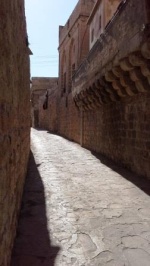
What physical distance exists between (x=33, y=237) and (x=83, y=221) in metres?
0.70

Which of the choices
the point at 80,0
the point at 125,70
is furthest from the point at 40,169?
the point at 80,0

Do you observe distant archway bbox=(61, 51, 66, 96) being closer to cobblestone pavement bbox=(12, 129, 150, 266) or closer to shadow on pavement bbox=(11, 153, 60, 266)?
cobblestone pavement bbox=(12, 129, 150, 266)

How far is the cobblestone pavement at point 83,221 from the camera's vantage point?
2.33 m

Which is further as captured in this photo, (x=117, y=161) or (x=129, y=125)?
(x=117, y=161)

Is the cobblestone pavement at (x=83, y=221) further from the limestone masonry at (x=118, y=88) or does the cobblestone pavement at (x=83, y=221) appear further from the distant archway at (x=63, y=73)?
the distant archway at (x=63, y=73)

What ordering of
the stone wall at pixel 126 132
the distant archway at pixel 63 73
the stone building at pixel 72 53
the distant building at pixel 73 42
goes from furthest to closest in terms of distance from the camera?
the distant archway at pixel 63 73, the distant building at pixel 73 42, the stone building at pixel 72 53, the stone wall at pixel 126 132

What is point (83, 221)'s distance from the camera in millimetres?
3139

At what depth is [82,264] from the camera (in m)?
2.20

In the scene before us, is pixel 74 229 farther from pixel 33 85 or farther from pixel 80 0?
pixel 33 85

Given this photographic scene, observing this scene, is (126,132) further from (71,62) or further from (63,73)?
(63,73)

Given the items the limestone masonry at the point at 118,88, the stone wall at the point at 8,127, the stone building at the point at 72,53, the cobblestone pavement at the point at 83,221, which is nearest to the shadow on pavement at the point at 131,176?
the cobblestone pavement at the point at 83,221

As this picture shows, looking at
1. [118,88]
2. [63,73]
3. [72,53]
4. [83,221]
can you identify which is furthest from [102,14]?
[63,73]

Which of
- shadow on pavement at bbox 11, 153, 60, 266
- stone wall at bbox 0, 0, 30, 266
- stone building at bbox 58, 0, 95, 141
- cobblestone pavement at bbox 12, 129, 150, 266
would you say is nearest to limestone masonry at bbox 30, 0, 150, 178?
cobblestone pavement at bbox 12, 129, 150, 266

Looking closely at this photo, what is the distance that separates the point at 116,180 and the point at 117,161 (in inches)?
72.4
